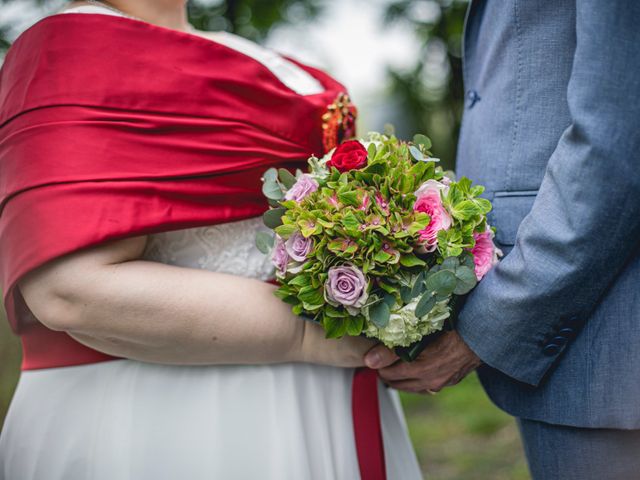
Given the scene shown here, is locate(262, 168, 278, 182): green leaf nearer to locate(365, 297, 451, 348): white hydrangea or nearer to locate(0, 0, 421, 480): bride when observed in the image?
locate(0, 0, 421, 480): bride

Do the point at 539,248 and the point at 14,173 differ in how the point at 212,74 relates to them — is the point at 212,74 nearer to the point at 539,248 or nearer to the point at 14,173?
the point at 14,173

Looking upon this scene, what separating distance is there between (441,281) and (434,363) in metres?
0.33

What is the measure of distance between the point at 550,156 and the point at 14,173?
4.11ft

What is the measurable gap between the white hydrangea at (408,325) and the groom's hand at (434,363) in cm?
13

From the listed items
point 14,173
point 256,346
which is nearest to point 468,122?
point 256,346

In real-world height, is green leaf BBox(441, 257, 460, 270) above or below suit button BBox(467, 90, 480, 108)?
below

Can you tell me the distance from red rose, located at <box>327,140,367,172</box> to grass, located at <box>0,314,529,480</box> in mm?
2891

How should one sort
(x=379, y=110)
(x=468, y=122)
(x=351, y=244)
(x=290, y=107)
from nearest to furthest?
1. (x=351, y=244)
2. (x=290, y=107)
3. (x=468, y=122)
4. (x=379, y=110)

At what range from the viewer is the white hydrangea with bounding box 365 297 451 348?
1.42 m

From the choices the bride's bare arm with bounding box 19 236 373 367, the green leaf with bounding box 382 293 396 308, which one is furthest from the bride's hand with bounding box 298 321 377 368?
the green leaf with bounding box 382 293 396 308

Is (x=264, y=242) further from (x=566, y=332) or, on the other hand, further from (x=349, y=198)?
(x=566, y=332)

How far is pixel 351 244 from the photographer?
138cm

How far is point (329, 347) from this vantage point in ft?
5.31

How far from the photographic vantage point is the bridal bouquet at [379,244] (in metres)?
1.38
